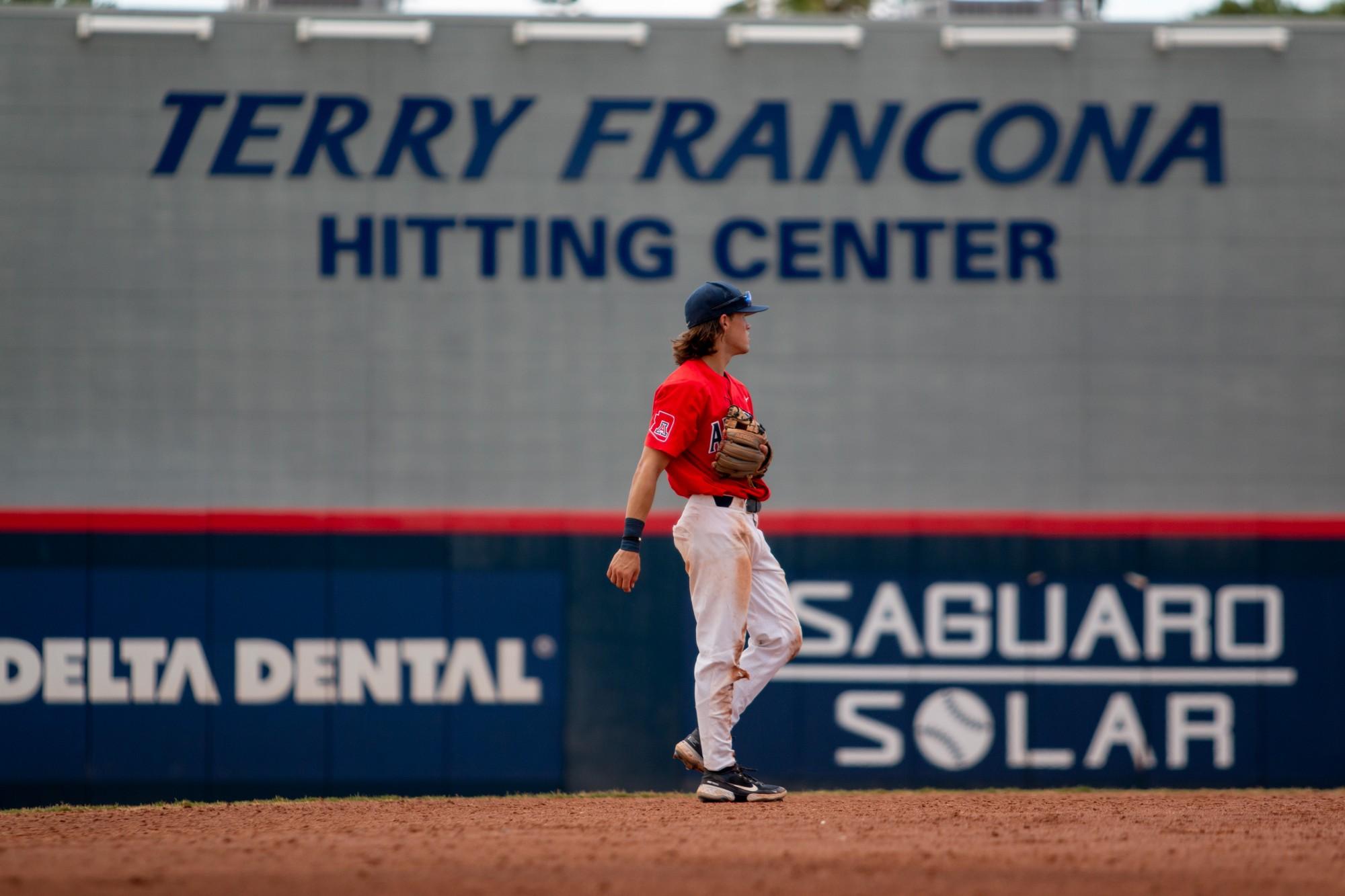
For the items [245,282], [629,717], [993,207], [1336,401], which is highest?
[993,207]

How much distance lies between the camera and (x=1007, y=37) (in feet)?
30.6

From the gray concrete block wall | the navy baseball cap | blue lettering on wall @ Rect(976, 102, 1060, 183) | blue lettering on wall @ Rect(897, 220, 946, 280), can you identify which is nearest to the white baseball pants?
the navy baseball cap

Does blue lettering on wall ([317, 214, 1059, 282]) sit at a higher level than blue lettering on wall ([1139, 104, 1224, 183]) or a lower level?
lower

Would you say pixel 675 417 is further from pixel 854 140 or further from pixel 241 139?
pixel 241 139

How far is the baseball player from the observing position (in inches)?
210

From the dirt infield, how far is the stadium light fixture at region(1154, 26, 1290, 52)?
5.61 meters

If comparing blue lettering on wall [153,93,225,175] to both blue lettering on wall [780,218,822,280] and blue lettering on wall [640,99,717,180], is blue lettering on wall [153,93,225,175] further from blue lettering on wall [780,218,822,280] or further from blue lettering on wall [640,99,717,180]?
blue lettering on wall [780,218,822,280]

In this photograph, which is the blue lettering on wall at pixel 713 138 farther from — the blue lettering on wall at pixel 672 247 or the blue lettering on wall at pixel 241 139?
the blue lettering on wall at pixel 672 247

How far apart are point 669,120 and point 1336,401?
199 inches

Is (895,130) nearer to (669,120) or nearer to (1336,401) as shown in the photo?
(669,120)

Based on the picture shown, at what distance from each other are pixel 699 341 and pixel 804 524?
3.30 meters

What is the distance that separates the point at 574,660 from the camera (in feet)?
28.2

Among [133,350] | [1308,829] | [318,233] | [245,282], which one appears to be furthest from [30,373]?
[1308,829]

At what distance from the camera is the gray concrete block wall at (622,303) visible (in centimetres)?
902
